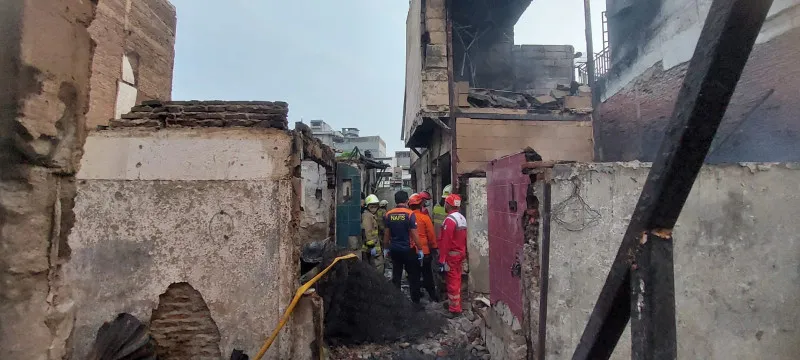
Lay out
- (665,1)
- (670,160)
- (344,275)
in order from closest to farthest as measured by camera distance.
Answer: (670,160) < (344,275) < (665,1)

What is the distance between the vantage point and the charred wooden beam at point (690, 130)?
101cm

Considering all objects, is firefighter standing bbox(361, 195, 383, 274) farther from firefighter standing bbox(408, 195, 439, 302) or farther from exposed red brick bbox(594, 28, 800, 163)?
exposed red brick bbox(594, 28, 800, 163)

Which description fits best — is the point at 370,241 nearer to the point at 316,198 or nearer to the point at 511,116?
the point at 316,198

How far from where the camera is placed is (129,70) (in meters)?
4.78

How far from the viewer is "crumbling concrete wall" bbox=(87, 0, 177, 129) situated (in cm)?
421

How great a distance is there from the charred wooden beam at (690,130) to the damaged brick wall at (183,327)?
12.8 ft

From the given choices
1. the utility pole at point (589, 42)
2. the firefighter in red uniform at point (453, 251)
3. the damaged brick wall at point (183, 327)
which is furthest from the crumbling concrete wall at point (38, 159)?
the utility pole at point (589, 42)

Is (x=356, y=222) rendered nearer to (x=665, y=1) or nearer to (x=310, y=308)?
(x=310, y=308)

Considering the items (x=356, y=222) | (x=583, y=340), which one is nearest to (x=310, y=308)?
(x=583, y=340)

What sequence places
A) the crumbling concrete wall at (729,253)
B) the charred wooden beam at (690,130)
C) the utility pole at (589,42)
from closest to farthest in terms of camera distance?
the charred wooden beam at (690,130) → the crumbling concrete wall at (729,253) → the utility pole at (589,42)

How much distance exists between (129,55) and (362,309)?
13.9ft

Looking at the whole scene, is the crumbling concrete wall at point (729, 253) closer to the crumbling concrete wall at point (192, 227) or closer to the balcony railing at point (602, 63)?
the crumbling concrete wall at point (192, 227)

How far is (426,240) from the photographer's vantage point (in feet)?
25.4

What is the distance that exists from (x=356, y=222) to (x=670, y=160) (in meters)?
10.3
